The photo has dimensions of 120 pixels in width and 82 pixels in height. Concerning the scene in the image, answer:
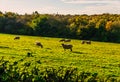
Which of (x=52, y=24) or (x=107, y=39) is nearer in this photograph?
(x=107, y=39)

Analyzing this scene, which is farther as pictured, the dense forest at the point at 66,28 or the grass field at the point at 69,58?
the dense forest at the point at 66,28

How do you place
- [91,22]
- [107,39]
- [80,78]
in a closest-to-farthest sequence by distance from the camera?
[80,78], [107,39], [91,22]

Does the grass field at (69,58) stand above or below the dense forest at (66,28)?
above

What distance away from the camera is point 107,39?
89.7 metres

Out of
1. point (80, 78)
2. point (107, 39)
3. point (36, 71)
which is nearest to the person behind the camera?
point (80, 78)

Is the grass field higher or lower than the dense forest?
higher

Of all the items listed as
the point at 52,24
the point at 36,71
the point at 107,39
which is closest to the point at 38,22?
the point at 52,24

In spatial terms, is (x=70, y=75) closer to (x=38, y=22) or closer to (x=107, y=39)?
(x=107, y=39)

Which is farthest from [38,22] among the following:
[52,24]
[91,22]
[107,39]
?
[107,39]

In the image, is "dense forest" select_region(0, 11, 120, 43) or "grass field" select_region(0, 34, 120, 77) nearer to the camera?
"grass field" select_region(0, 34, 120, 77)

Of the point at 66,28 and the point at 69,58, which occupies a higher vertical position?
the point at 69,58

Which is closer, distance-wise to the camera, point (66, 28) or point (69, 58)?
point (69, 58)

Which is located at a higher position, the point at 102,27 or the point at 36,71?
the point at 36,71

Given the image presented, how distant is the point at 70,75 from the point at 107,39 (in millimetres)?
83463
